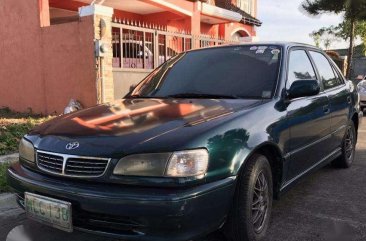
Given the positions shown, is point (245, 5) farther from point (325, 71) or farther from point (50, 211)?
point (50, 211)

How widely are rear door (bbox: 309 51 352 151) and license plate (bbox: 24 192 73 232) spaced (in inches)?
120

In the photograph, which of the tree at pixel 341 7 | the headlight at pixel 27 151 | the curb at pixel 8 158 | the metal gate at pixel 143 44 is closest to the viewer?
the headlight at pixel 27 151

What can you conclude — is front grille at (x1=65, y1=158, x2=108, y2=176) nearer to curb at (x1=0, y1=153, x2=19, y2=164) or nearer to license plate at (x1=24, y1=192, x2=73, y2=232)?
license plate at (x1=24, y1=192, x2=73, y2=232)

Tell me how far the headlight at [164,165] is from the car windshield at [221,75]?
1130 mm

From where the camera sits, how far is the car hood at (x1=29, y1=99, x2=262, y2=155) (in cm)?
271

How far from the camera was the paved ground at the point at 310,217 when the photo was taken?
3.42 m

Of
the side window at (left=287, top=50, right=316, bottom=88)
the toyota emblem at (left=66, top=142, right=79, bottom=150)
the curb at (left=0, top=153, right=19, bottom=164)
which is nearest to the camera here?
the toyota emblem at (left=66, top=142, right=79, bottom=150)

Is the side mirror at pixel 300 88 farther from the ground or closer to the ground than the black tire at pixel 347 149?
farther from the ground

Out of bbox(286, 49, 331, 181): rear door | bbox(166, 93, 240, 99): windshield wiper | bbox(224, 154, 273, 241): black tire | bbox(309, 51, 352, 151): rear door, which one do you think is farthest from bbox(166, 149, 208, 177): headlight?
bbox(309, 51, 352, 151): rear door

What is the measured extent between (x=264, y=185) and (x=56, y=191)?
1509mm

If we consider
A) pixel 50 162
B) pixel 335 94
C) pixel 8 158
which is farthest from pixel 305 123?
pixel 8 158

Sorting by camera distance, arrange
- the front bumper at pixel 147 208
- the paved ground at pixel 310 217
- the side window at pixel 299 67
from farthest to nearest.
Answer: the side window at pixel 299 67, the paved ground at pixel 310 217, the front bumper at pixel 147 208

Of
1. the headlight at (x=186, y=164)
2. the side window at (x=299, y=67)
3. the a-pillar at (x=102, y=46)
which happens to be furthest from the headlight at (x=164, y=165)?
the a-pillar at (x=102, y=46)

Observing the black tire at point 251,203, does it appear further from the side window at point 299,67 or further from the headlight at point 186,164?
the side window at point 299,67
